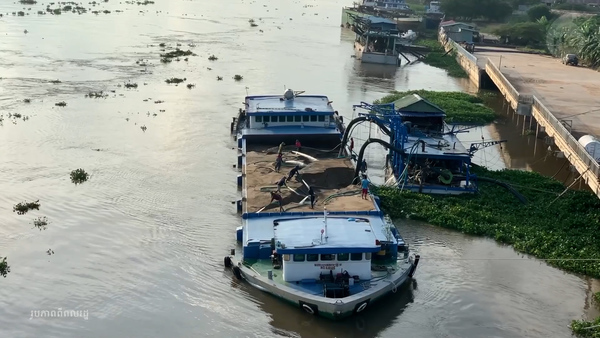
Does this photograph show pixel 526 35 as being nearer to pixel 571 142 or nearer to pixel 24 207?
pixel 571 142

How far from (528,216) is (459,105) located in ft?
81.4

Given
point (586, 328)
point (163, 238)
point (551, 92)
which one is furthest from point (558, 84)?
point (163, 238)

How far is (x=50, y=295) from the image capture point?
73.9 feet

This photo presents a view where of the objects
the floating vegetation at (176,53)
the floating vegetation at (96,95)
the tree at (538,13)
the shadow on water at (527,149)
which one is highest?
the tree at (538,13)

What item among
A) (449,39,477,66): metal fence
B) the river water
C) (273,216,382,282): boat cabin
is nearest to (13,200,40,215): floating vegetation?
the river water

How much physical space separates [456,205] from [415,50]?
60.9 m

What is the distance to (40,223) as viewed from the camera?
27.8 meters

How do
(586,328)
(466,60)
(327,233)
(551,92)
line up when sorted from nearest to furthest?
Answer: (586,328), (327,233), (551,92), (466,60)

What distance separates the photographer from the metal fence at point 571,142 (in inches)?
1181

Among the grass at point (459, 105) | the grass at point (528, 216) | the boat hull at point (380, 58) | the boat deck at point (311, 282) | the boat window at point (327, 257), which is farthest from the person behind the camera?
the boat hull at point (380, 58)

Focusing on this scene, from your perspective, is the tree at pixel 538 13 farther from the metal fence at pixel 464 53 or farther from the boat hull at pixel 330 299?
the boat hull at pixel 330 299

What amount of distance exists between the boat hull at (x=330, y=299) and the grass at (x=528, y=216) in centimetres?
660

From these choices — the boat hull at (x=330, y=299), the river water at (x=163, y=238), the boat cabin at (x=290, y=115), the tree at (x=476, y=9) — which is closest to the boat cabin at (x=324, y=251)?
the boat hull at (x=330, y=299)

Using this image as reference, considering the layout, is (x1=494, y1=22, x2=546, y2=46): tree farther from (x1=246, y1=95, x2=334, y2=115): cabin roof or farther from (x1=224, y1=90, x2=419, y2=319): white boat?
(x1=224, y1=90, x2=419, y2=319): white boat
